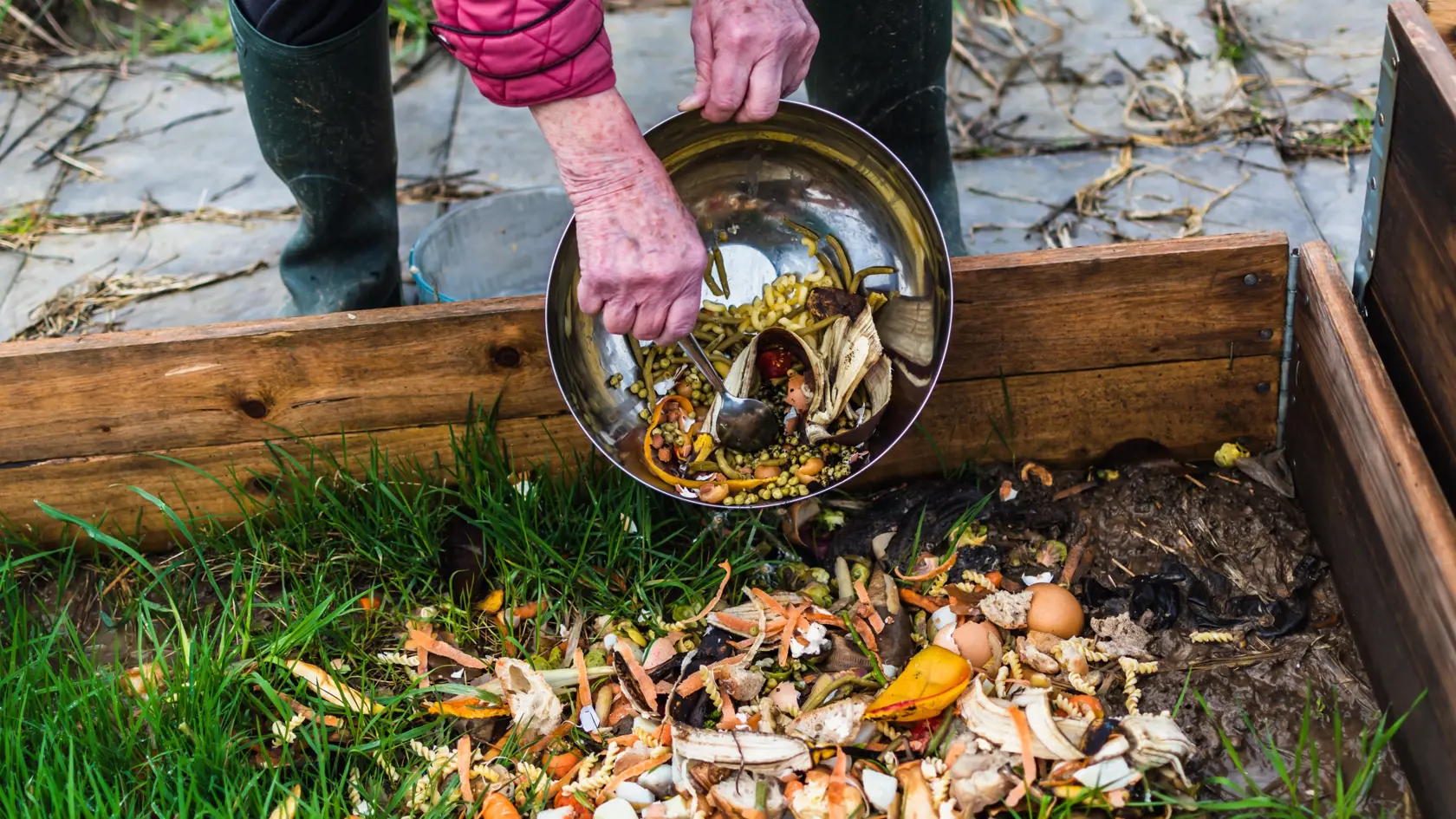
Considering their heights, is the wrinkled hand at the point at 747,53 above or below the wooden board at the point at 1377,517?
above

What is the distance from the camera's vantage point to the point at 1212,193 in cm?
281

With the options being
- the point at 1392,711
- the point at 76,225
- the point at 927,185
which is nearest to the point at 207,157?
the point at 76,225

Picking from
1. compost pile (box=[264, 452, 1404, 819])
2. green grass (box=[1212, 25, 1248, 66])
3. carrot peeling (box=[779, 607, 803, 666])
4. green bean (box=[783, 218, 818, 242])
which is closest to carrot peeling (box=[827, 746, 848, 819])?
compost pile (box=[264, 452, 1404, 819])

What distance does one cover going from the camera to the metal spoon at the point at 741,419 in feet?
5.97

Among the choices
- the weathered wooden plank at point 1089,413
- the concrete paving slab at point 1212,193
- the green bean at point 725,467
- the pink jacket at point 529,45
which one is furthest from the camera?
the concrete paving slab at point 1212,193

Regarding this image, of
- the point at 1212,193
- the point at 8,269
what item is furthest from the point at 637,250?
the point at 8,269

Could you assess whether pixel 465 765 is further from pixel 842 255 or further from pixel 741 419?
pixel 842 255

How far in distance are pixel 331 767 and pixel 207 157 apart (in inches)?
85.5

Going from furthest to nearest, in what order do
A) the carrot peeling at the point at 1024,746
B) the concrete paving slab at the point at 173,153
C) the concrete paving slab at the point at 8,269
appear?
the concrete paving slab at the point at 173,153
the concrete paving slab at the point at 8,269
the carrot peeling at the point at 1024,746

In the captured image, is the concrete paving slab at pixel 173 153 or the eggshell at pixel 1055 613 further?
the concrete paving slab at pixel 173 153

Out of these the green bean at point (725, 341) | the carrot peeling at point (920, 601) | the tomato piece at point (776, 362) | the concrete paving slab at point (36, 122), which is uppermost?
the green bean at point (725, 341)

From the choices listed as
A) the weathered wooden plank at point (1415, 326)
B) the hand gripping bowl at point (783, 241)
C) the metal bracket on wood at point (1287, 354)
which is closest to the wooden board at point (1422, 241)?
the weathered wooden plank at point (1415, 326)

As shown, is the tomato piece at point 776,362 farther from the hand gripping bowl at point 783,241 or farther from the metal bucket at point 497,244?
the metal bucket at point 497,244

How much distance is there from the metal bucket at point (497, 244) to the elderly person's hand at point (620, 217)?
1019mm
